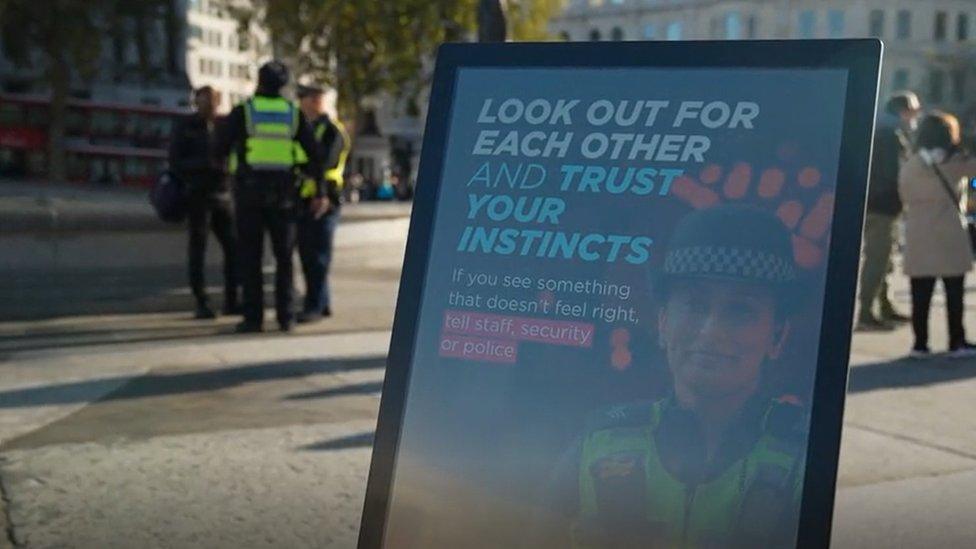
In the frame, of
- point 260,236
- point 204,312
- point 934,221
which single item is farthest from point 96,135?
point 934,221

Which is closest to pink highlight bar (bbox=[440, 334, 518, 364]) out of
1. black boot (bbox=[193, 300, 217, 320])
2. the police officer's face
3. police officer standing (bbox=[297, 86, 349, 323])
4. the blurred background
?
the police officer's face

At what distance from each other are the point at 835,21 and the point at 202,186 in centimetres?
7220

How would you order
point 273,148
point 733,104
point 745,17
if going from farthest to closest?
point 745,17, point 273,148, point 733,104

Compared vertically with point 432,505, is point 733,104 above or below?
above

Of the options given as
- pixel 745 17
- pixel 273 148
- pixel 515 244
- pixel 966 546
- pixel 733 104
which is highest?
pixel 745 17

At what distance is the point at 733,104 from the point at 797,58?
0.56 feet

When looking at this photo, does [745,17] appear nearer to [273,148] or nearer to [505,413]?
[273,148]

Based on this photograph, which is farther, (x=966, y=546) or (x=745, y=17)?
(x=745, y=17)

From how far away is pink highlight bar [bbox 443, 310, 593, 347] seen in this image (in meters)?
3.05

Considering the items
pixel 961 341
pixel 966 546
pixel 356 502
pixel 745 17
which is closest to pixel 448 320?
pixel 356 502

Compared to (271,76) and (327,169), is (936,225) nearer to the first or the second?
(327,169)

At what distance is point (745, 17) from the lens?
80.5 m

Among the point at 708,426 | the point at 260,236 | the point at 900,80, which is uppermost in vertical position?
the point at 900,80

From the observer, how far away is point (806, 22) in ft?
255
